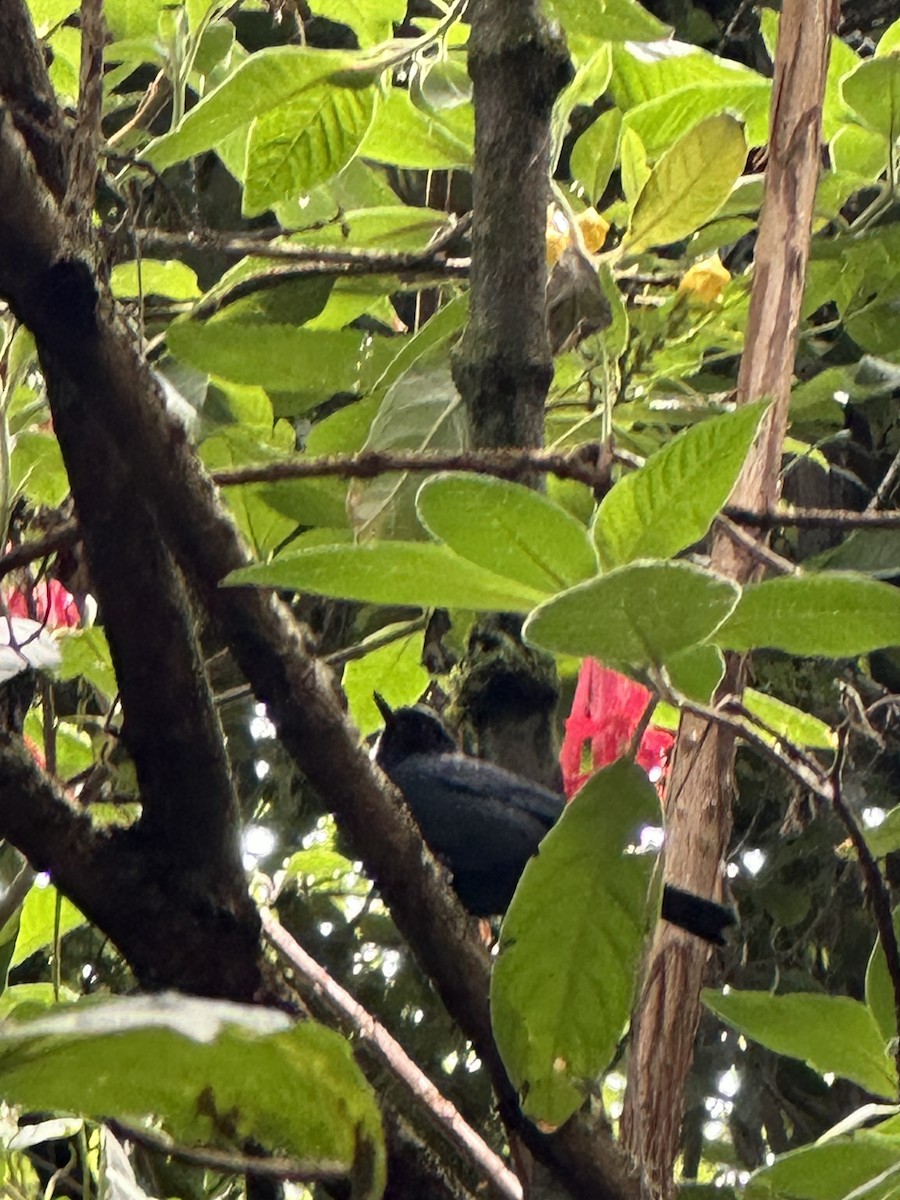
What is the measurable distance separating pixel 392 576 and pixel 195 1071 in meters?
0.18

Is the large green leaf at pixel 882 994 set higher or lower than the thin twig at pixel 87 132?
lower

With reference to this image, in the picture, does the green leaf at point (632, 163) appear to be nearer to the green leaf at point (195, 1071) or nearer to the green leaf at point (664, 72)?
the green leaf at point (664, 72)

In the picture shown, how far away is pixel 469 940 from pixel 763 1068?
1521 millimetres

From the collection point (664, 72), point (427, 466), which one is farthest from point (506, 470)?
point (664, 72)

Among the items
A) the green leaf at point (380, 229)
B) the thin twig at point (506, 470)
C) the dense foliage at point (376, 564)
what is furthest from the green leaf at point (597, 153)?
the thin twig at point (506, 470)

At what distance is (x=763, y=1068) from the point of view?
1.97m

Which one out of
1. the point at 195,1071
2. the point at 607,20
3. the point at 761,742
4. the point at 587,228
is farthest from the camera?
the point at 587,228

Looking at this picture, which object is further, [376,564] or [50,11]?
[50,11]

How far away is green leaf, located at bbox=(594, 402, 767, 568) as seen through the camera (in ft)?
1.62

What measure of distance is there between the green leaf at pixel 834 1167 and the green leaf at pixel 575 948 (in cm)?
12

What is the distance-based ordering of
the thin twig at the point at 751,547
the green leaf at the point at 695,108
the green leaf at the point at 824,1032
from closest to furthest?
the green leaf at the point at 824,1032 < the thin twig at the point at 751,547 < the green leaf at the point at 695,108

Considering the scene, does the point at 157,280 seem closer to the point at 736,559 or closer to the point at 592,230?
the point at 592,230

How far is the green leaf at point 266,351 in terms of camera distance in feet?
2.96

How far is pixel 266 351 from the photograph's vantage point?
908 mm
